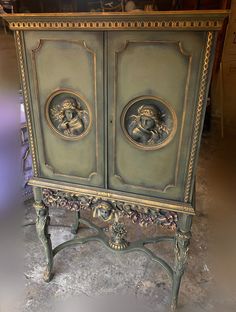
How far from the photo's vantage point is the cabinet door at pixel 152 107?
0.94 meters

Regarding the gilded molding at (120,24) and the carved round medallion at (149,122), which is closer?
the gilded molding at (120,24)

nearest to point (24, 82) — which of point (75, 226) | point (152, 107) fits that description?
point (152, 107)

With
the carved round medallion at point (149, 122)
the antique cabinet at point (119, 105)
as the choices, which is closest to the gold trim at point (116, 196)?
the antique cabinet at point (119, 105)

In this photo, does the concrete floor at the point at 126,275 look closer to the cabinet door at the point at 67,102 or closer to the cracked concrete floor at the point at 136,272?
the cracked concrete floor at the point at 136,272

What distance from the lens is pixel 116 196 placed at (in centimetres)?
122

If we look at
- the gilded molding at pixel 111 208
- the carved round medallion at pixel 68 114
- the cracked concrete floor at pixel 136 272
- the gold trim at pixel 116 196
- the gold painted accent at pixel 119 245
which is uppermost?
the carved round medallion at pixel 68 114

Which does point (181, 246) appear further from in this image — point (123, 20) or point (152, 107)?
point (123, 20)

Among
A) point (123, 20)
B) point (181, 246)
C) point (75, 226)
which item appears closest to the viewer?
point (123, 20)

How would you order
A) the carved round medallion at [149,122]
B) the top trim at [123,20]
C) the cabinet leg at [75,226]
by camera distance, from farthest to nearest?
the cabinet leg at [75,226], the carved round medallion at [149,122], the top trim at [123,20]

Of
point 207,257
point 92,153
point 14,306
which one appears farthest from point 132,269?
point 92,153

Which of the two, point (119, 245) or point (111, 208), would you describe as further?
point (119, 245)

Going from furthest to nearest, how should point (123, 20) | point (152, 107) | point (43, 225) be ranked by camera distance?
point (43, 225), point (152, 107), point (123, 20)

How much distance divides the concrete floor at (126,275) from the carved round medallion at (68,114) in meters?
0.78

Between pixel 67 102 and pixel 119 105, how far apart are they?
220mm
